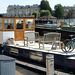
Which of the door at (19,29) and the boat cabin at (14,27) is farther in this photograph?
the door at (19,29)

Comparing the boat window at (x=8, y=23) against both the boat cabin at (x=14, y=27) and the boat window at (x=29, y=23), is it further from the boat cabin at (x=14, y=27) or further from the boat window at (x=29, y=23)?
the boat window at (x=29, y=23)

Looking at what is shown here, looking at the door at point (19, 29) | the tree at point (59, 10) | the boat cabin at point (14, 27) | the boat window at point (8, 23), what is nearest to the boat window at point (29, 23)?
the boat cabin at point (14, 27)

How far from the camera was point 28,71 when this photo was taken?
991 cm

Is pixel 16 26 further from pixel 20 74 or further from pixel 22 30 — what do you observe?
pixel 20 74

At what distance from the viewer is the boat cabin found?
40.3ft

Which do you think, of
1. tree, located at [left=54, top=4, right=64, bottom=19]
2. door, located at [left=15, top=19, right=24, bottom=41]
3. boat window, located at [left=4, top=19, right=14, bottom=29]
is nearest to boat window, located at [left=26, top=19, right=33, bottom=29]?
door, located at [left=15, top=19, right=24, bottom=41]

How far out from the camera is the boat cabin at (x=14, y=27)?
484 inches

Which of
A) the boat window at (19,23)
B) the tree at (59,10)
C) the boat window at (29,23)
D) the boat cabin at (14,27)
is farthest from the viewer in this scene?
the tree at (59,10)

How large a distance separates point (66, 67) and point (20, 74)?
6.93 ft

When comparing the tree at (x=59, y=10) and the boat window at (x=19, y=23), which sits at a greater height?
the tree at (x=59, y=10)

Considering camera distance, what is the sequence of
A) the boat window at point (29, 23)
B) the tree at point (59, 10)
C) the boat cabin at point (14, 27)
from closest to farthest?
the boat cabin at point (14, 27) → the boat window at point (29, 23) → the tree at point (59, 10)

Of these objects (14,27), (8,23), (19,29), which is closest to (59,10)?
(19,29)

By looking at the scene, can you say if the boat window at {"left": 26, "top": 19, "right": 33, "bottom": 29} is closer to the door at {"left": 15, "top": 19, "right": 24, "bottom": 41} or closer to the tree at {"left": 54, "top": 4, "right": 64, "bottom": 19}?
the door at {"left": 15, "top": 19, "right": 24, "bottom": 41}

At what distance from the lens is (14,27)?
12461 mm
